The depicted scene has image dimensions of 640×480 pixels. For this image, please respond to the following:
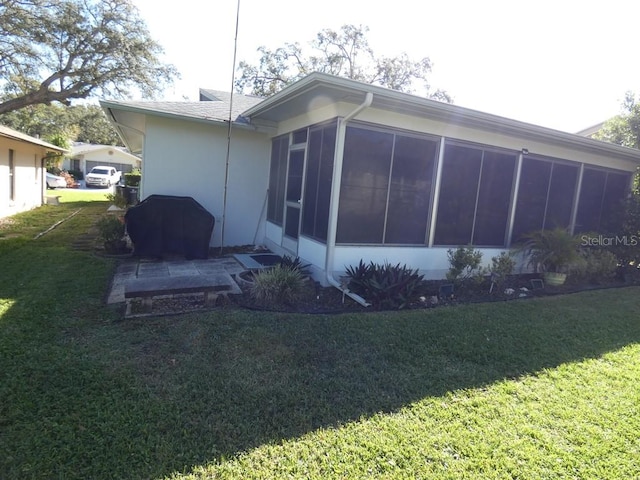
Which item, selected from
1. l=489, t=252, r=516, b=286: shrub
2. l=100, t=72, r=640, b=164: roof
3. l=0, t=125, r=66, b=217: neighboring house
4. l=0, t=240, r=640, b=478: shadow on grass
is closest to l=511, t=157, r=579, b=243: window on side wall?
l=100, t=72, r=640, b=164: roof

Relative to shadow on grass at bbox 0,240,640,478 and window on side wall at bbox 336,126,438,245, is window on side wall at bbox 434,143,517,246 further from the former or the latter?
shadow on grass at bbox 0,240,640,478

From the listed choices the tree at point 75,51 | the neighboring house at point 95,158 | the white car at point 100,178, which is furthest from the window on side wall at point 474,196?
the neighboring house at point 95,158

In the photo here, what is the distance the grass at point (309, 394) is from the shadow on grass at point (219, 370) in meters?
0.01

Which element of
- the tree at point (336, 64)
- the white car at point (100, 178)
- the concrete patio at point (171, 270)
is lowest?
the concrete patio at point (171, 270)

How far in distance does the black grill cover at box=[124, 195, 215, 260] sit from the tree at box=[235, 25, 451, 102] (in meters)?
21.3

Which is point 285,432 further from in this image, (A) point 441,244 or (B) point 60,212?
(B) point 60,212

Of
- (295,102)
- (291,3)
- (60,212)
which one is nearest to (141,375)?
(295,102)

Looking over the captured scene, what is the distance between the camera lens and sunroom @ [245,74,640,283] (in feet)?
18.0

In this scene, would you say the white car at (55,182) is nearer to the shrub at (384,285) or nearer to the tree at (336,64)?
the tree at (336,64)

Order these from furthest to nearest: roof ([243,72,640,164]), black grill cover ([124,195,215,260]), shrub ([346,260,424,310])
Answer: black grill cover ([124,195,215,260]) → shrub ([346,260,424,310]) → roof ([243,72,640,164])

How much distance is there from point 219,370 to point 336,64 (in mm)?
26800

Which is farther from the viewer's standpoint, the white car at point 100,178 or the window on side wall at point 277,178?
the white car at point 100,178

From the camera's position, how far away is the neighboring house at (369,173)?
5.55 m

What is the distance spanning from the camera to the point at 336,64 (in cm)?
2650
